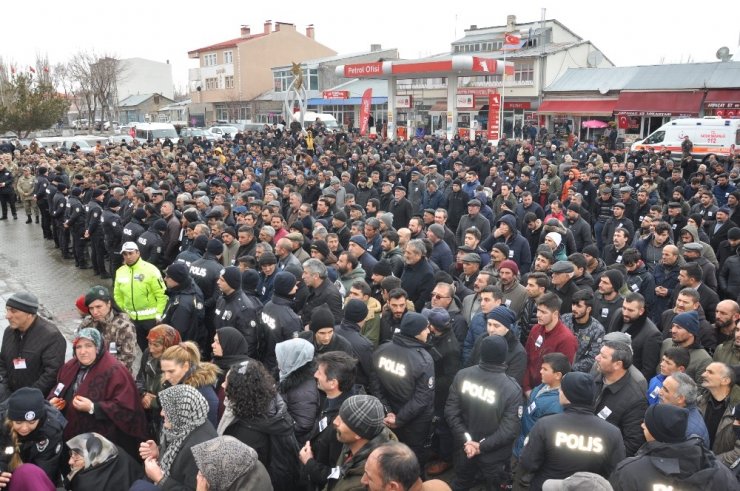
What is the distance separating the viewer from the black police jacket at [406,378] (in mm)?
4562

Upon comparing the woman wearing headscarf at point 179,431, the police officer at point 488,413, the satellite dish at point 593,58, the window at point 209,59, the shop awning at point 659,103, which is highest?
the window at point 209,59

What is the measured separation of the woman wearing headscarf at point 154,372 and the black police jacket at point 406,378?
1.69 m

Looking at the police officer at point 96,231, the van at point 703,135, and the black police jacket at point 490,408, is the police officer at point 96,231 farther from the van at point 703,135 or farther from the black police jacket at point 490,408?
the van at point 703,135

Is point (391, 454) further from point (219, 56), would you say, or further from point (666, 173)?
point (219, 56)

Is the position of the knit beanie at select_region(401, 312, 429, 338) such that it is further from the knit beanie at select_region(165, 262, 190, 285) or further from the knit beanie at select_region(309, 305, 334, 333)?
the knit beanie at select_region(165, 262, 190, 285)

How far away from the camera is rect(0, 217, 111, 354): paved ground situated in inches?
384

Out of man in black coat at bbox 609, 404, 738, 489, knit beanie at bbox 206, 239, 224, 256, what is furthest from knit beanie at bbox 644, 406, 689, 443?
knit beanie at bbox 206, 239, 224, 256

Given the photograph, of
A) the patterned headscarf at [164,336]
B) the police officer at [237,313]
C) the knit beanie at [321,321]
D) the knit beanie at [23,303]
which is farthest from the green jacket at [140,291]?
the knit beanie at [321,321]

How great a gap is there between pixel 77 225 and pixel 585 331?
10.6 m

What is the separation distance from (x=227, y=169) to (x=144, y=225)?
7042 mm

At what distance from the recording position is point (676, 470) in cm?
325

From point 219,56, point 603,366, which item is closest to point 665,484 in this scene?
point 603,366

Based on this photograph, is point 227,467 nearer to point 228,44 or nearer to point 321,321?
point 321,321

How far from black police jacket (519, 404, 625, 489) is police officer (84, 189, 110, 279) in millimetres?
9769
